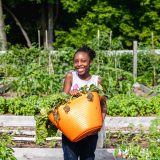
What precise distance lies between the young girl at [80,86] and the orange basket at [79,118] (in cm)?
17

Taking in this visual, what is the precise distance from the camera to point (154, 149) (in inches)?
175

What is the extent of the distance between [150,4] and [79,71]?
66.0 ft

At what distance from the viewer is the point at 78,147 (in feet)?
15.5

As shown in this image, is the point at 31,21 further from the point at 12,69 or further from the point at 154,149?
the point at 154,149

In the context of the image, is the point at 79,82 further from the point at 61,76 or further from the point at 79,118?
the point at 61,76

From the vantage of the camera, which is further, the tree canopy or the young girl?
the tree canopy

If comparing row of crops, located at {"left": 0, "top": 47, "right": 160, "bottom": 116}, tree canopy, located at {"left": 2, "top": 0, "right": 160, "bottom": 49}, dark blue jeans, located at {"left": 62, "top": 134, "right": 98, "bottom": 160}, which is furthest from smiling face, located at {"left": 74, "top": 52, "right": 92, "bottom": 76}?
tree canopy, located at {"left": 2, "top": 0, "right": 160, "bottom": 49}

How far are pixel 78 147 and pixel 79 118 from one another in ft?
1.33

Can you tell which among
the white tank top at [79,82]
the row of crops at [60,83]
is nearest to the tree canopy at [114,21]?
the row of crops at [60,83]

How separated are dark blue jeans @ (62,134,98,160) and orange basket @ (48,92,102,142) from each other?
221 mm

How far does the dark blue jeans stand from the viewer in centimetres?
467

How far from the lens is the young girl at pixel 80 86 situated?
468 cm

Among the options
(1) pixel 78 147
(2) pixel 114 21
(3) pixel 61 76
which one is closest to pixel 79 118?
(1) pixel 78 147

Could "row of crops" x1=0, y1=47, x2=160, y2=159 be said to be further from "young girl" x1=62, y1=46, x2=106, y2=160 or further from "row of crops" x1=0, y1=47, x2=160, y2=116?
"young girl" x1=62, y1=46, x2=106, y2=160
